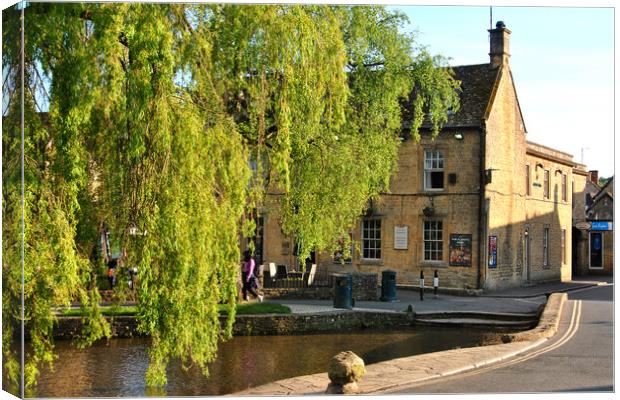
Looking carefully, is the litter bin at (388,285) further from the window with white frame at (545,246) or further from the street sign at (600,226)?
the street sign at (600,226)

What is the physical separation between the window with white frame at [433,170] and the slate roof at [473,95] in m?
1.06

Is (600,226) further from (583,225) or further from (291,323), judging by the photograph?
(291,323)

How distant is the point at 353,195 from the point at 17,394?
12325 millimetres

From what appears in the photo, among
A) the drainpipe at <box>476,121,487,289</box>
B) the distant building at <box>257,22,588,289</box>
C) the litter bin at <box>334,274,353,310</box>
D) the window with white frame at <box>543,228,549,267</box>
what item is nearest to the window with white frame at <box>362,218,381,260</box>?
the distant building at <box>257,22,588,289</box>

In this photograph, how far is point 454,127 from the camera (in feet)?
94.9

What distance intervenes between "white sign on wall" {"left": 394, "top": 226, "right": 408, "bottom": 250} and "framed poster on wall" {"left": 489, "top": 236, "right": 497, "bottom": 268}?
9.52 ft

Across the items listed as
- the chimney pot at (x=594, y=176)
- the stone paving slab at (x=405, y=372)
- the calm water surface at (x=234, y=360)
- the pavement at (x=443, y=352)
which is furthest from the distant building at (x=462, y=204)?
the stone paving slab at (x=405, y=372)

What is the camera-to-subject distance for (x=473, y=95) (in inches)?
1141

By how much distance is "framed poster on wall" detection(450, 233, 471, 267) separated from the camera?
1126 inches

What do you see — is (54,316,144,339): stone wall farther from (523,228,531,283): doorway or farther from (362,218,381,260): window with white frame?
(523,228,531,283): doorway

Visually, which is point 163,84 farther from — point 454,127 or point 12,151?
point 454,127

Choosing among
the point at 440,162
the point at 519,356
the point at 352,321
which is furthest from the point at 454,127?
the point at 519,356

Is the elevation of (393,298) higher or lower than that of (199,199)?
lower

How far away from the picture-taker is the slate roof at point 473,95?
28688mm
